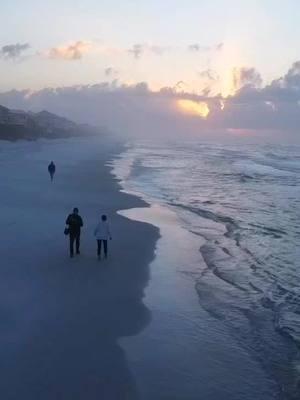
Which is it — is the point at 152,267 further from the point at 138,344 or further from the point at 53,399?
the point at 53,399

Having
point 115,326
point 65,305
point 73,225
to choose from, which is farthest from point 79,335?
point 73,225

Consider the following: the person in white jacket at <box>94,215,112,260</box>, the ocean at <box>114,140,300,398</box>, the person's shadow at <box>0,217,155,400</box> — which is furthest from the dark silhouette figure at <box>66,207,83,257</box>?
the ocean at <box>114,140,300,398</box>

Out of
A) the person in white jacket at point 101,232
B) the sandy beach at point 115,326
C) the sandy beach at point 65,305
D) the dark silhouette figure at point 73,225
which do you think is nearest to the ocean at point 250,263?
the sandy beach at point 115,326


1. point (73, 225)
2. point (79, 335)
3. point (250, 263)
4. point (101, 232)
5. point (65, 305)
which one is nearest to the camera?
point (79, 335)

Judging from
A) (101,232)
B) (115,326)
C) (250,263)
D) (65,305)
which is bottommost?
(250,263)

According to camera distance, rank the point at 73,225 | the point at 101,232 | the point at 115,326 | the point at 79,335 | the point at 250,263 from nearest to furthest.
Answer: the point at 79,335
the point at 115,326
the point at 73,225
the point at 101,232
the point at 250,263

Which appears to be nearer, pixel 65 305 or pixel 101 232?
pixel 65 305

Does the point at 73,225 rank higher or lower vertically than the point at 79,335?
higher

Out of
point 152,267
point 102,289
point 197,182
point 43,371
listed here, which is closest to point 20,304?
point 102,289

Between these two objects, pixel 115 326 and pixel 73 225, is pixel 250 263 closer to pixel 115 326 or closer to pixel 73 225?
pixel 73 225
